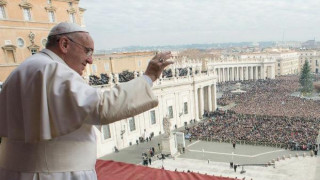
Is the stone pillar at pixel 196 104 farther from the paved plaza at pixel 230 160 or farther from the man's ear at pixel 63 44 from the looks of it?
the man's ear at pixel 63 44

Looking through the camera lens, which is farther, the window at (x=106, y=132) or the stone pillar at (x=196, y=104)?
the stone pillar at (x=196, y=104)

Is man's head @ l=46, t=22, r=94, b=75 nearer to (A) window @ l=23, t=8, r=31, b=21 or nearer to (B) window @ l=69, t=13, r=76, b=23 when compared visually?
(A) window @ l=23, t=8, r=31, b=21

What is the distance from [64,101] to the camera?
1711 millimetres

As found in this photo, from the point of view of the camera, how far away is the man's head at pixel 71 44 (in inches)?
83.7

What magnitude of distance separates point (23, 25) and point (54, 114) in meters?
26.8

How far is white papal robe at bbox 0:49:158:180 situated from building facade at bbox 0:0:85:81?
25.0m

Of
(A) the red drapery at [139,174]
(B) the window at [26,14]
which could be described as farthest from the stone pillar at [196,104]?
(A) the red drapery at [139,174]

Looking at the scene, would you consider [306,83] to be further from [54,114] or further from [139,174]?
[54,114]

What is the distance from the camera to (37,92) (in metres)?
1.75

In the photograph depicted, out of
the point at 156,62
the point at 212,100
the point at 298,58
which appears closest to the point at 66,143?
the point at 156,62

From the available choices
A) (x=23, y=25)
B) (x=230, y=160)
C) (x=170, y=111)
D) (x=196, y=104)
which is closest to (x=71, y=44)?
(x=230, y=160)

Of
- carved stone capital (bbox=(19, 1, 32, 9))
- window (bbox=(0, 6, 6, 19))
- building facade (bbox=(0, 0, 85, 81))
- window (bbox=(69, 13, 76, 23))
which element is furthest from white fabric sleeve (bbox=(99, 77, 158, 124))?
window (bbox=(69, 13, 76, 23))

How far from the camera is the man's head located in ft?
6.97

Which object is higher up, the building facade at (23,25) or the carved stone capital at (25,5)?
the carved stone capital at (25,5)
